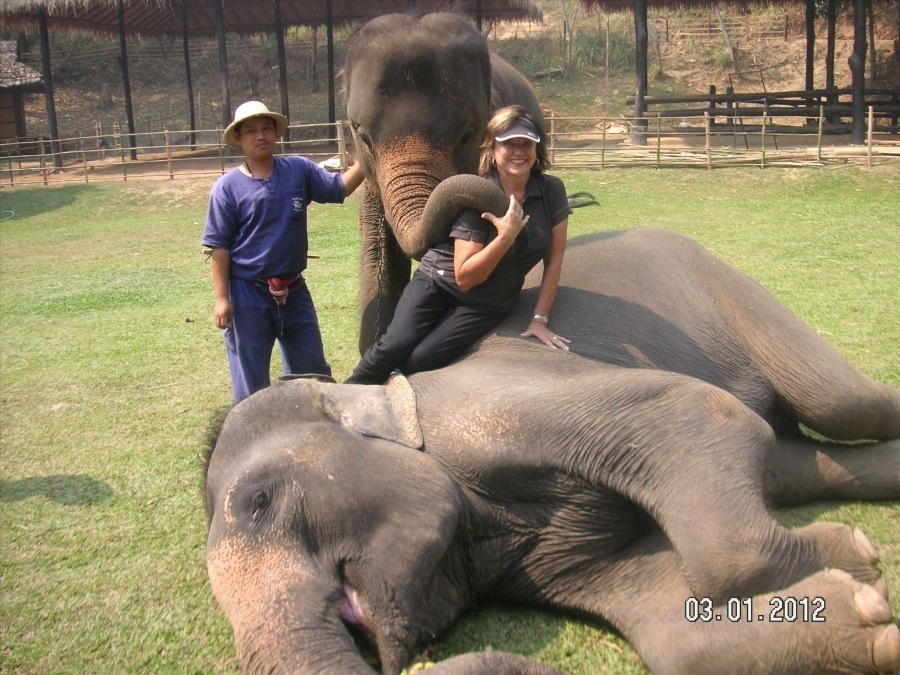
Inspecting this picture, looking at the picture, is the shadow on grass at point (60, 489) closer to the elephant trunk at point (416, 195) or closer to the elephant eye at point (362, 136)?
the elephant trunk at point (416, 195)

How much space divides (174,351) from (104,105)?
113ft

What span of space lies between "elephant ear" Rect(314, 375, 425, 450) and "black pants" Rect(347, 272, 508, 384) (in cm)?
34

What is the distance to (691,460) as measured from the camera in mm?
2668

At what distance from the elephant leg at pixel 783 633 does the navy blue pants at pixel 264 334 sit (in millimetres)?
2572

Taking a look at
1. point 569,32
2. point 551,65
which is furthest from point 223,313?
point 569,32

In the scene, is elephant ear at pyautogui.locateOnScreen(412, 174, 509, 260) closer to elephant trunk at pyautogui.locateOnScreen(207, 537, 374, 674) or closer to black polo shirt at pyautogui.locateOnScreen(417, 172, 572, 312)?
black polo shirt at pyautogui.locateOnScreen(417, 172, 572, 312)

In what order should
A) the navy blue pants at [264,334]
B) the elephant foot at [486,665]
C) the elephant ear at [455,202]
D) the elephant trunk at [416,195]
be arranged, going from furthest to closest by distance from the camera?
1. the navy blue pants at [264,334]
2. the elephant trunk at [416,195]
3. the elephant ear at [455,202]
4. the elephant foot at [486,665]

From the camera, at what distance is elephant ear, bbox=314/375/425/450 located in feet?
9.52

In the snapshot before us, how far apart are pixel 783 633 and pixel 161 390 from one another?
473cm

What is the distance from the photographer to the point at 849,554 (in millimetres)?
2607

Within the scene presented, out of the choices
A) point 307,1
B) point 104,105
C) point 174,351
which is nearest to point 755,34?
point 307,1

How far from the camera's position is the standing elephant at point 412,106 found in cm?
529

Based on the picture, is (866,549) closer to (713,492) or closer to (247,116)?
(713,492)

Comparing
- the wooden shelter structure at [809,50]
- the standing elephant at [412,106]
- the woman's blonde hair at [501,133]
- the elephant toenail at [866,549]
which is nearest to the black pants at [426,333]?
the woman's blonde hair at [501,133]
